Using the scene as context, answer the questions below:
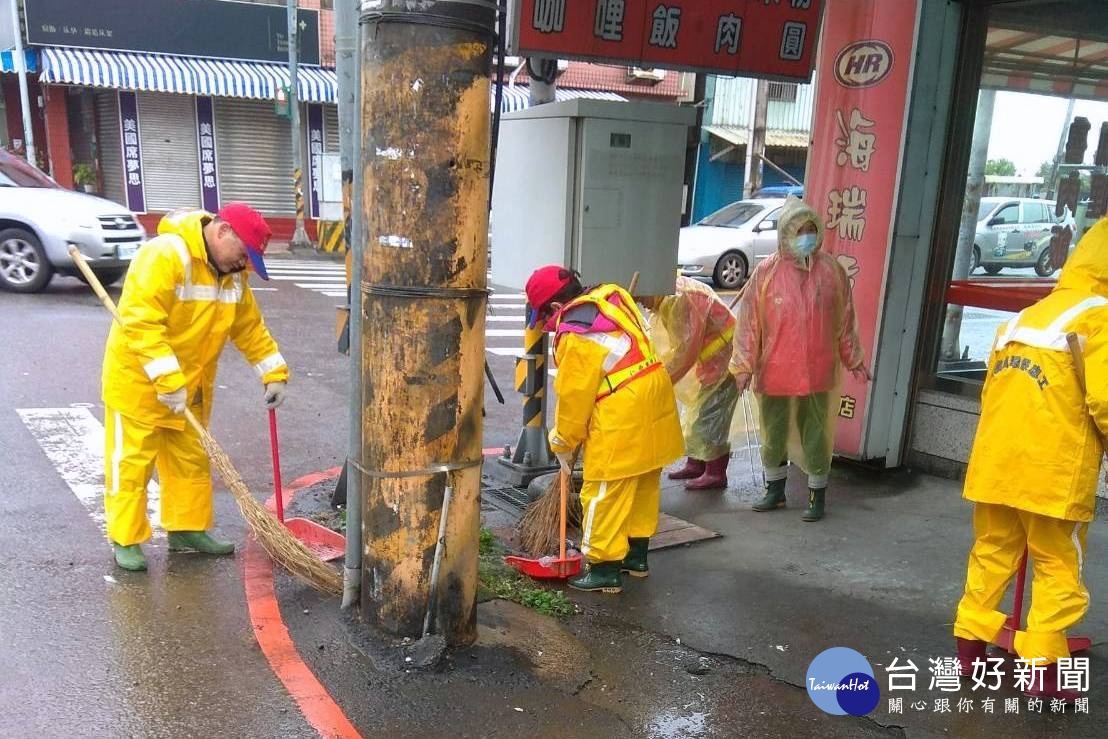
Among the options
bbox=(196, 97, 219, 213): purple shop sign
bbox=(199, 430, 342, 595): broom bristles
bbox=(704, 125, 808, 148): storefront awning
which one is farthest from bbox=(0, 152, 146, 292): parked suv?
bbox=(704, 125, 808, 148): storefront awning

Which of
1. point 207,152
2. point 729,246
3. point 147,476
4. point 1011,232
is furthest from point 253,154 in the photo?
point 1011,232

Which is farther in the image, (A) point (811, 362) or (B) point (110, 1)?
(B) point (110, 1)

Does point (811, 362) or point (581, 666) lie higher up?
point (811, 362)

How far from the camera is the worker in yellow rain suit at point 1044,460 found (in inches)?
122

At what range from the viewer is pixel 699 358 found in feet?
18.6

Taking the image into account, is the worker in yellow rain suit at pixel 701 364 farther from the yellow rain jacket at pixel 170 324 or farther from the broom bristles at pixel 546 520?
the yellow rain jacket at pixel 170 324

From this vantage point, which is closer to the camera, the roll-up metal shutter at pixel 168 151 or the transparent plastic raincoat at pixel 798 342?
the transparent plastic raincoat at pixel 798 342

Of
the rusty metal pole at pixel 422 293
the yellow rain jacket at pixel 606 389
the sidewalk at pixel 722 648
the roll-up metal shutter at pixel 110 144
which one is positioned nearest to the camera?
the rusty metal pole at pixel 422 293

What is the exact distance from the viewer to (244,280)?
14.0 feet

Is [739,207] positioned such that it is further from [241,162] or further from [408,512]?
[408,512]

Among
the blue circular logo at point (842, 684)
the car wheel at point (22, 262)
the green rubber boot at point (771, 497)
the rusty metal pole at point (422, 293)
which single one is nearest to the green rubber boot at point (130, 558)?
the rusty metal pole at point (422, 293)

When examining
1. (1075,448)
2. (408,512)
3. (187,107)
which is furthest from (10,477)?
(187,107)

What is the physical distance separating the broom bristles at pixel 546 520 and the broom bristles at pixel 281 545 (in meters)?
1.08

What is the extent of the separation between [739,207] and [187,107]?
1153cm
